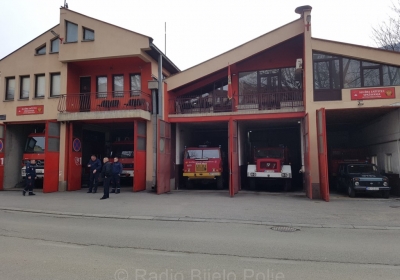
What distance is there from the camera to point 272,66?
18.1 meters

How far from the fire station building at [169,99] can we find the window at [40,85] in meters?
0.06

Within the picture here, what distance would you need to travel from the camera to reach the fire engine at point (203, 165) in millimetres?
16923

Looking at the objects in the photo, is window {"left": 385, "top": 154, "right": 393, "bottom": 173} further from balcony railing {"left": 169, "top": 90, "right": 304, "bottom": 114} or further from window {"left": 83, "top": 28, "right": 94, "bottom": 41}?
window {"left": 83, "top": 28, "right": 94, "bottom": 41}

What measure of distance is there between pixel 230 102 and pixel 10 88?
13702 millimetres

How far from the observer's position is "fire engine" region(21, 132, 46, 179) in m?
17.3

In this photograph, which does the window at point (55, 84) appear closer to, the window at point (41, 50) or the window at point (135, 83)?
the window at point (41, 50)

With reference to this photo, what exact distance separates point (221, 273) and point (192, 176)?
12145 mm

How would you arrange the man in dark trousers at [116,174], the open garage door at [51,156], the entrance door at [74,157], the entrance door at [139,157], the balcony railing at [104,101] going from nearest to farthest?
the man in dark trousers at [116,174] → the entrance door at [139,157] → the open garage door at [51,156] → the entrance door at [74,157] → the balcony railing at [104,101]

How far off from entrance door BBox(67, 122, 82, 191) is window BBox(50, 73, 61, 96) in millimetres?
2521

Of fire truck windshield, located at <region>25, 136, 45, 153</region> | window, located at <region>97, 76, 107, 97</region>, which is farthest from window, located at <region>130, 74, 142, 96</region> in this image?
fire truck windshield, located at <region>25, 136, 45, 153</region>

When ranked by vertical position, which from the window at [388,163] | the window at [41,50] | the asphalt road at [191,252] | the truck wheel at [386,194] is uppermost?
the window at [41,50]

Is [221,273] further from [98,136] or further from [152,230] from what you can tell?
[98,136]

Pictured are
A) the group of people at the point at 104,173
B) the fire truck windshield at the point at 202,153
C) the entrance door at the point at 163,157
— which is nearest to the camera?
the group of people at the point at 104,173

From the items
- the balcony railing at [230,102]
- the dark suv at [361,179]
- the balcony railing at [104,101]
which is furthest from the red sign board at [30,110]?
the dark suv at [361,179]
